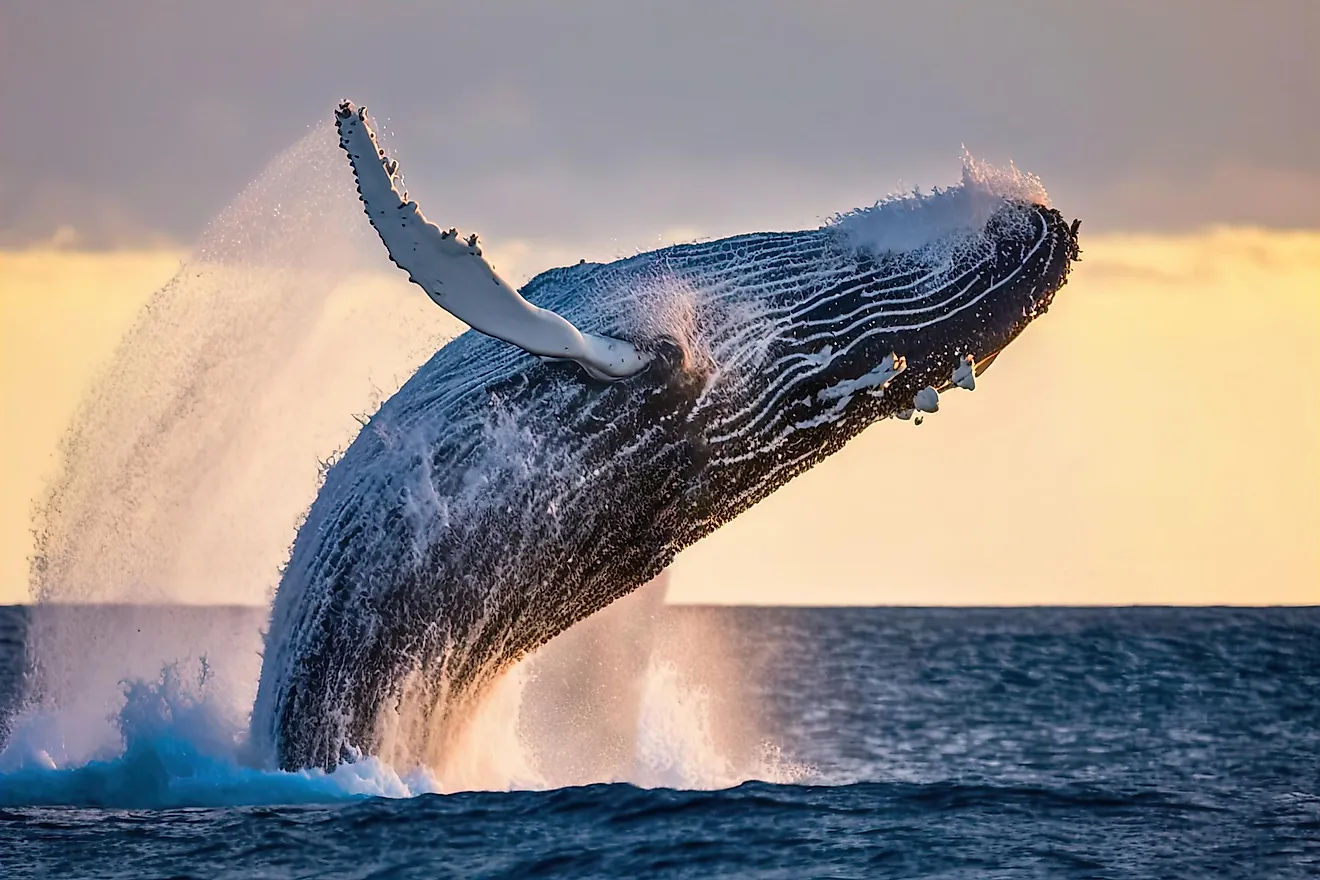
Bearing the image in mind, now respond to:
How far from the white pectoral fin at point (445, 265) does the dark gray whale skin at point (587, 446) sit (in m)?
0.85

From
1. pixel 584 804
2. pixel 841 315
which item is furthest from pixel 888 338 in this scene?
pixel 584 804

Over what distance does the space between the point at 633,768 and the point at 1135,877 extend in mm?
4741

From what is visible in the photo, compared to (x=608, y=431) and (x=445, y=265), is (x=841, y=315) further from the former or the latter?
(x=445, y=265)

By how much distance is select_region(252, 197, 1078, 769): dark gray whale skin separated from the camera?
1172 cm

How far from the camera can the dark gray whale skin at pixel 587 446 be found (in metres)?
11.7

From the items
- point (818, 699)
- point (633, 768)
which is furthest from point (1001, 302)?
point (818, 699)

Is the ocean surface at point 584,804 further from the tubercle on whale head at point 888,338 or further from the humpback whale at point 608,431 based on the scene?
the tubercle on whale head at point 888,338

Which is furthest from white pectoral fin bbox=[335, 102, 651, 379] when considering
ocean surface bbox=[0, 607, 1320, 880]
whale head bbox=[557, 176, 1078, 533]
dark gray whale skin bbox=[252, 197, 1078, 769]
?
ocean surface bbox=[0, 607, 1320, 880]

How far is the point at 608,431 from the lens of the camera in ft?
38.2

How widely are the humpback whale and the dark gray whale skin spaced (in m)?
0.01

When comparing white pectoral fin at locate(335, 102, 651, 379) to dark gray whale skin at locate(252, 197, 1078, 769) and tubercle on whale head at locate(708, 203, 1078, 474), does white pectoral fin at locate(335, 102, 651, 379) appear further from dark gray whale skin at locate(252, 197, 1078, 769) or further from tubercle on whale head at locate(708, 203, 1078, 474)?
tubercle on whale head at locate(708, 203, 1078, 474)

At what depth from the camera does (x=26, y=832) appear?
505 inches

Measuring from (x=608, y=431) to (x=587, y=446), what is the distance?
160 millimetres

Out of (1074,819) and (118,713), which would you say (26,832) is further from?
(1074,819)
